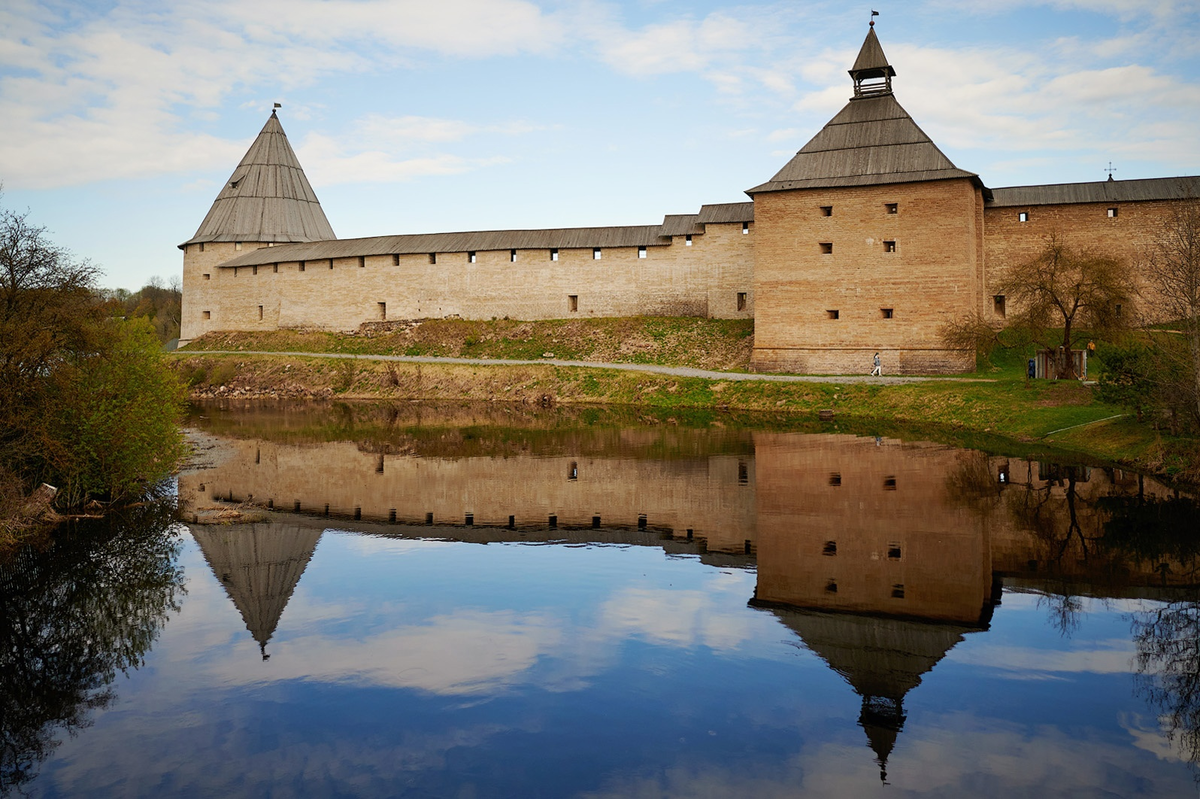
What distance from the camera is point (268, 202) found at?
127 ft

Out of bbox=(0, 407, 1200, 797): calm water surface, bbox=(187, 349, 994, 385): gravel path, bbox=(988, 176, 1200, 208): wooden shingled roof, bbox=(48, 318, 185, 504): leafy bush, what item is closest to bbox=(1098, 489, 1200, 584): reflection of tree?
bbox=(0, 407, 1200, 797): calm water surface

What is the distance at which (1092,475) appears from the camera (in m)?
12.6

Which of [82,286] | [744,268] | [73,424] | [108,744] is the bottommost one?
[108,744]

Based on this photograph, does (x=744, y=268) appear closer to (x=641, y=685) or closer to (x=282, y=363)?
(x=282, y=363)

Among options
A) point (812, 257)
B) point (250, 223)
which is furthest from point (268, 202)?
point (812, 257)

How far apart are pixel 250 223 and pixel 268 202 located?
49.9 inches

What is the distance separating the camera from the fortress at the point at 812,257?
23531 millimetres

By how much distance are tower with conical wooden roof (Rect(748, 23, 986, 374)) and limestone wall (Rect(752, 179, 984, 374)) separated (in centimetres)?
3

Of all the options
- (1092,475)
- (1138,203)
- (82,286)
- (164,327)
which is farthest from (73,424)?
(164,327)

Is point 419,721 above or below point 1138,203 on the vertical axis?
below

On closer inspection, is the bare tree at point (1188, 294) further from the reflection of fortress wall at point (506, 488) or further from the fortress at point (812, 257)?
the reflection of fortress wall at point (506, 488)

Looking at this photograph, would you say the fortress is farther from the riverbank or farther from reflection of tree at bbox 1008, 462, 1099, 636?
reflection of tree at bbox 1008, 462, 1099, 636

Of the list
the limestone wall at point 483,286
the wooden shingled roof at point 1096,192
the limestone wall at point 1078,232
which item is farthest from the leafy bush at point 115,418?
the wooden shingled roof at point 1096,192

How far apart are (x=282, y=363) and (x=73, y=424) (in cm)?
2037
